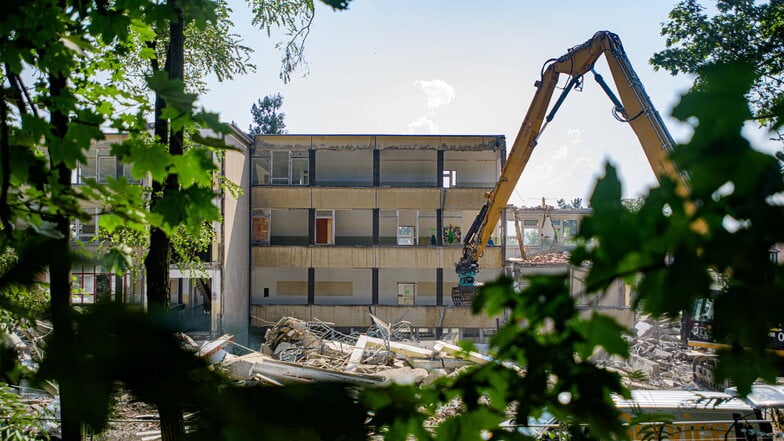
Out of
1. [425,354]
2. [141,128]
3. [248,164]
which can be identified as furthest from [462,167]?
[141,128]

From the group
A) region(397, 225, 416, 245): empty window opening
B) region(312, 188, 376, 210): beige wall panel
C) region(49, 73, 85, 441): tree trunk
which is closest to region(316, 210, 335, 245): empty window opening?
region(312, 188, 376, 210): beige wall panel

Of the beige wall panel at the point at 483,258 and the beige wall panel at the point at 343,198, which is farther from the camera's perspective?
the beige wall panel at the point at 343,198

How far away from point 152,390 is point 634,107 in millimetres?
14561

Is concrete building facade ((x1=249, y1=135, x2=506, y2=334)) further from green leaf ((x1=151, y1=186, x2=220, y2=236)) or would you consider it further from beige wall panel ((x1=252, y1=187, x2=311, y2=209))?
green leaf ((x1=151, y1=186, x2=220, y2=236))

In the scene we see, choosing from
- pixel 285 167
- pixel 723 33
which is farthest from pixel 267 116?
pixel 723 33

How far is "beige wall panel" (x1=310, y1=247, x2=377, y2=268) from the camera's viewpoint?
24.1 m

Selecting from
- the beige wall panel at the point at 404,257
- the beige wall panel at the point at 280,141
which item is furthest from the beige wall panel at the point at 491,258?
the beige wall panel at the point at 280,141

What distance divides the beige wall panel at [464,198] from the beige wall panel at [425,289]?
5.15 meters

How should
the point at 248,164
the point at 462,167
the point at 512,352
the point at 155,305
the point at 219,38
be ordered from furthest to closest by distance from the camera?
the point at 462,167 → the point at 248,164 → the point at 219,38 → the point at 512,352 → the point at 155,305

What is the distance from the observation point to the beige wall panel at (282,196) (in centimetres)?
2436

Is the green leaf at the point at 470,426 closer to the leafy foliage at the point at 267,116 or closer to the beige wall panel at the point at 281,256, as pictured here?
the beige wall panel at the point at 281,256

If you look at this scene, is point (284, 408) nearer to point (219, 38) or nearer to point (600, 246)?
point (600, 246)

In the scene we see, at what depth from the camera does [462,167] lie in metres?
27.0

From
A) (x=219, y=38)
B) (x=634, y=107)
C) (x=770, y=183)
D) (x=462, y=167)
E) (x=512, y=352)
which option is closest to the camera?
(x=770, y=183)
